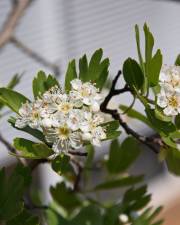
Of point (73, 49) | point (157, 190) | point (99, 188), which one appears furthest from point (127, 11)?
point (99, 188)

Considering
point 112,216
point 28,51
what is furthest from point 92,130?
point 28,51

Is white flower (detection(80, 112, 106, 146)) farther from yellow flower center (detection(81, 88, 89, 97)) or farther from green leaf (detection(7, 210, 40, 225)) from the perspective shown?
green leaf (detection(7, 210, 40, 225))

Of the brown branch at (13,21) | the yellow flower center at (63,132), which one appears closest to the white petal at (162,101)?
the yellow flower center at (63,132)

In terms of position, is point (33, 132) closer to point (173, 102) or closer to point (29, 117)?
point (29, 117)

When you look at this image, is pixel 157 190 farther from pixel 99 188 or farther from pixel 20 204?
pixel 20 204

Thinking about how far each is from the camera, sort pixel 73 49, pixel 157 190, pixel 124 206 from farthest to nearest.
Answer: pixel 157 190 → pixel 73 49 → pixel 124 206

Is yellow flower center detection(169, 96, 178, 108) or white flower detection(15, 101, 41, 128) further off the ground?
white flower detection(15, 101, 41, 128)

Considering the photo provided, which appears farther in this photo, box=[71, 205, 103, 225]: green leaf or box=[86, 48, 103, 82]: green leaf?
box=[71, 205, 103, 225]: green leaf

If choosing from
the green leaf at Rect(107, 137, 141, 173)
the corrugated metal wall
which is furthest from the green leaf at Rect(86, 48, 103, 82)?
the corrugated metal wall
